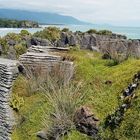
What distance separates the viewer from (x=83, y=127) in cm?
962

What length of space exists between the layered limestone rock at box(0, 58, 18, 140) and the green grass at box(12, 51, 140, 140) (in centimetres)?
24

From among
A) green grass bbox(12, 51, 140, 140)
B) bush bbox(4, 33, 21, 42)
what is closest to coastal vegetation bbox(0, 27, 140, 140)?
green grass bbox(12, 51, 140, 140)

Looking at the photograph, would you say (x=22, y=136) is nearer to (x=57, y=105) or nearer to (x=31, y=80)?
(x=57, y=105)

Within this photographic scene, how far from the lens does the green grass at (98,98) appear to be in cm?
870

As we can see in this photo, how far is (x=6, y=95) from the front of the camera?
12359mm

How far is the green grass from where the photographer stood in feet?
28.5

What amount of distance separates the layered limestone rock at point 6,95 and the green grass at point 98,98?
24cm

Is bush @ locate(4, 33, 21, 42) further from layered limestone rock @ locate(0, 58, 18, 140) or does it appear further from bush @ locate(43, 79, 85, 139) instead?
bush @ locate(43, 79, 85, 139)

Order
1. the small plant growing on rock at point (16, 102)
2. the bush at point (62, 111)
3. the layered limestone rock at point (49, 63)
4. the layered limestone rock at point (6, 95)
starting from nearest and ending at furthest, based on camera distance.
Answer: the bush at point (62, 111) < the layered limestone rock at point (6, 95) < the small plant growing on rock at point (16, 102) < the layered limestone rock at point (49, 63)

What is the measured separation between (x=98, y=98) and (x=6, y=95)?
9.37 feet

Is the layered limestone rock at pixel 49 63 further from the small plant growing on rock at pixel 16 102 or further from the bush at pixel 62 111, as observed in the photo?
the bush at pixel 62 111

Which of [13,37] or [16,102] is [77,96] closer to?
[16,102]

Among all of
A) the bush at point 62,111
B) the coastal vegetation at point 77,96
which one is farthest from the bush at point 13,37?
the bush at point 62,111

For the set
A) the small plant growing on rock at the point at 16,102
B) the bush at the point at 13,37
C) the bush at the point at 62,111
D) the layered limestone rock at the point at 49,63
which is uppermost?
the layered limestone rock at the point at 49,63
